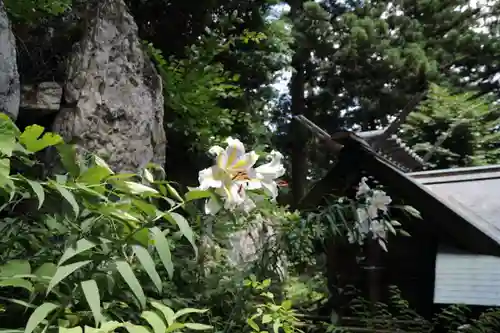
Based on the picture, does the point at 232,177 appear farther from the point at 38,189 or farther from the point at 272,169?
the point at 38,189

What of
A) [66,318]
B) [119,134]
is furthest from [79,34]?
[66,318]

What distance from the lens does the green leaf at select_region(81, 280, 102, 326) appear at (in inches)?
25.8

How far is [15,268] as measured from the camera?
723 millimetres

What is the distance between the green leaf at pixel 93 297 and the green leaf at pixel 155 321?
0.07 metres

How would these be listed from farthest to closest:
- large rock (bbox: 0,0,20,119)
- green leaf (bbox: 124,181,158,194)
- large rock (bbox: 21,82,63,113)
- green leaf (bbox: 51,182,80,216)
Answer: large rock (bbox: 21,82,63,113) → large rock (bbox: 0,0,20,119) → green leaf (bbox: 124,181,158,194) → green leaf (bbox: 51,182,80,216)

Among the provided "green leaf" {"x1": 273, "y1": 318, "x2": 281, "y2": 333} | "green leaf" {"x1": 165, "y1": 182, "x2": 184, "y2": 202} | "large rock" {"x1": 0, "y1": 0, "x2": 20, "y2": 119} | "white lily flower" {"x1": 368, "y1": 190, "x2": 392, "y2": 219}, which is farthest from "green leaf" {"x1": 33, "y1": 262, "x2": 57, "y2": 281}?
"large rock" {"x1": 0, "y1": 0, "x2": 20, "y2": 119}

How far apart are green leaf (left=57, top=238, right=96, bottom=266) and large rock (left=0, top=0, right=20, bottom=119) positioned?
168cm

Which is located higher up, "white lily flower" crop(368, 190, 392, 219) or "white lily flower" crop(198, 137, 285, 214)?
"white lily flower" crop(198, 137, 285, 214)

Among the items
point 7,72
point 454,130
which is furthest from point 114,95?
point 454,130

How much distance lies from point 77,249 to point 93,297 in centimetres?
7

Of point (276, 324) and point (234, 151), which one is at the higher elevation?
point (234, 151)

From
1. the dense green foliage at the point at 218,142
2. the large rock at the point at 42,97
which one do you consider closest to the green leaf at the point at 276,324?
the dense green foliage at the point at 218,142

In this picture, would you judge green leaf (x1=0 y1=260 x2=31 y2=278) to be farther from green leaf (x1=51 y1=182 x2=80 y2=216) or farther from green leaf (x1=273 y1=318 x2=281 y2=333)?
green leaf (x1=273 y1=318 x2=281 y2=333)

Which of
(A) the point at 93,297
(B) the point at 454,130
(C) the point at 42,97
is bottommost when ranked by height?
(A) the point at 93,297
